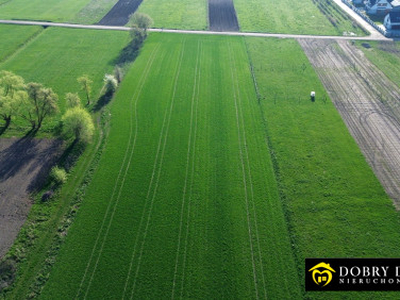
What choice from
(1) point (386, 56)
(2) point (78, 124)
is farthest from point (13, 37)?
(1) point (386, 56)

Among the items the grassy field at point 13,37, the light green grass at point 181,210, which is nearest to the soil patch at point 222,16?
the light green grass at point 181,210

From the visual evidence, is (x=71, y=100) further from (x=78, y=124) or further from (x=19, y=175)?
(x=19, y=175)

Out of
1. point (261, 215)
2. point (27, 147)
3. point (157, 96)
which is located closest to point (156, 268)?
point (261, 215)

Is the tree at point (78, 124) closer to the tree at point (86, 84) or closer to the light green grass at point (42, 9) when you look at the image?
the tree at point (86, 84)

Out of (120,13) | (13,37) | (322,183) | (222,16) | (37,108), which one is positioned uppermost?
(120,13)

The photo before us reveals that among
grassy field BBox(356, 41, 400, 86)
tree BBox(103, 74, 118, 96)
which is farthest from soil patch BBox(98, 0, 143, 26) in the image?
grassy field BBox(356, 41, 400, 86)

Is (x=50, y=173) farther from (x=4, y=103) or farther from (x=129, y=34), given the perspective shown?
(x=129, y=34)
